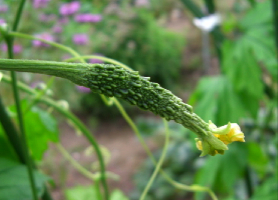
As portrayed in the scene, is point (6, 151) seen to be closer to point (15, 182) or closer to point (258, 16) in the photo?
→ point (15, 182)

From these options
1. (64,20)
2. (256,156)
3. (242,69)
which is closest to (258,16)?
(242,69)

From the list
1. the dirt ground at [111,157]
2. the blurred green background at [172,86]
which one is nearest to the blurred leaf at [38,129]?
the blurred green background at [172,86]

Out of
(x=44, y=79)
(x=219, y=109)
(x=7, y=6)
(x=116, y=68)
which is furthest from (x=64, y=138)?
(x=116, y=68)

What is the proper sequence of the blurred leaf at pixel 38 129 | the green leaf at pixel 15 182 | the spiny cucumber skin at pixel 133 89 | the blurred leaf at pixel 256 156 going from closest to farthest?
the spiny cucumber skin at pixel 133 89 → the green leaf at pixel 15 182 → the blurred leaf at pixel 38 129 → the blurred leaf at pixel 256 156

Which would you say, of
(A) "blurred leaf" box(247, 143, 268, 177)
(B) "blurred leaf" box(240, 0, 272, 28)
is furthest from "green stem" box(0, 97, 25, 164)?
(A) "blurred leaf" box(247, 143, 268, 177)

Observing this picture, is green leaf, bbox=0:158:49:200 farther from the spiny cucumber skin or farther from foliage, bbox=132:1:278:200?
foliage, bbox=132:1:278:200

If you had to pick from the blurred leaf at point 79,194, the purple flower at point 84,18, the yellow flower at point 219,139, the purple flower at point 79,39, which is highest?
the purple flower at point 84,18

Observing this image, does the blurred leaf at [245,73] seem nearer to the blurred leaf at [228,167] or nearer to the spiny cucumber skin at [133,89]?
the blurred leaf at [228,167]
